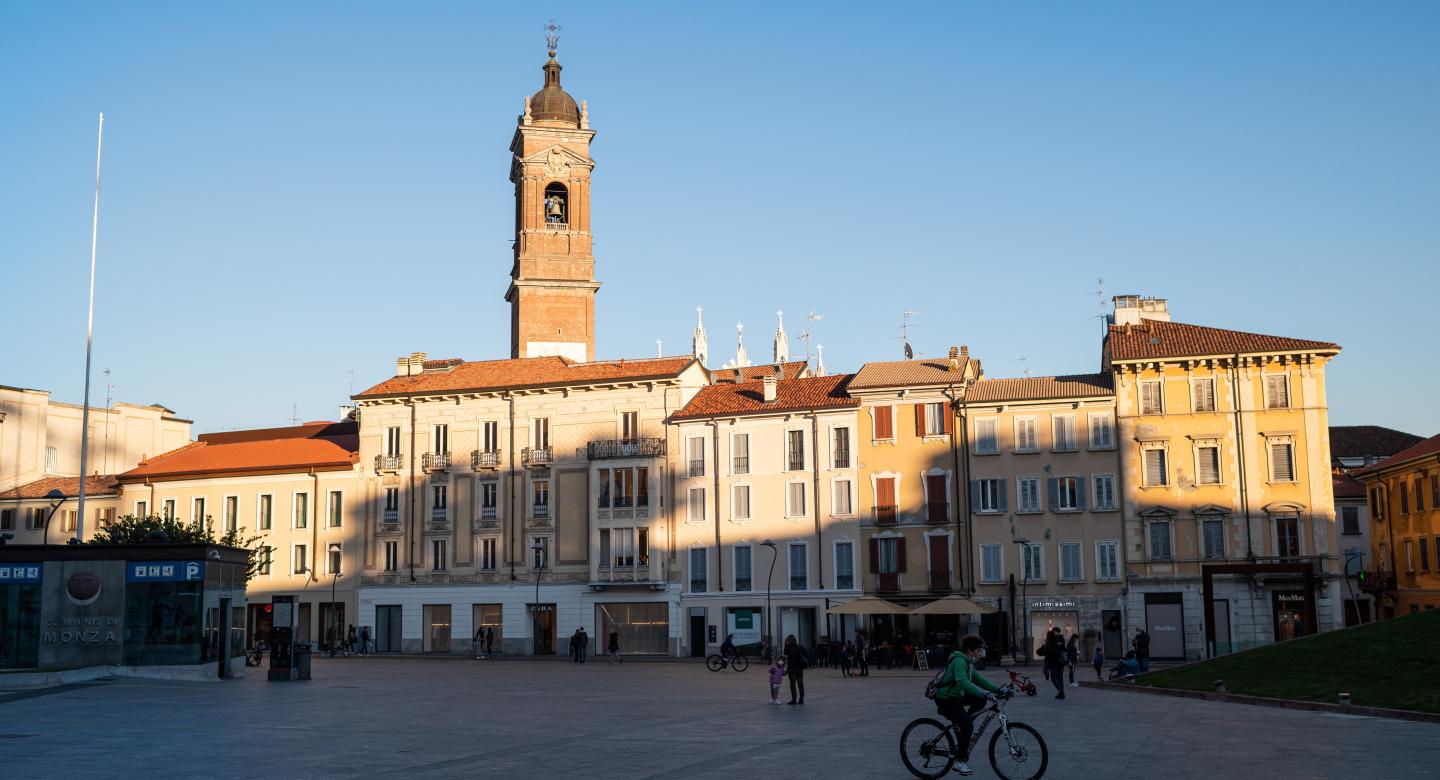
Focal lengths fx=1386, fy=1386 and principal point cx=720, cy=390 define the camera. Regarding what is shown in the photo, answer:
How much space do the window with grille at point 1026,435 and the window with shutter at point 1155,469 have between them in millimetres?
4799

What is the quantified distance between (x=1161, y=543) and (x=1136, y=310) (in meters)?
13.1

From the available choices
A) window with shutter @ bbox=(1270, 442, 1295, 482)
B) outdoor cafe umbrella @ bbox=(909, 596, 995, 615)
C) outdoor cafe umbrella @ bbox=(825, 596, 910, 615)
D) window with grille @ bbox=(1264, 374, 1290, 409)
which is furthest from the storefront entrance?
window with grille @ bbox=(1264, 374, 1290, 409)

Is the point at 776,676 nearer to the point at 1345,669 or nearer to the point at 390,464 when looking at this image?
the point at 1345,669

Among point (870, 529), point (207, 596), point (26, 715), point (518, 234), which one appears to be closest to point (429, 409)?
point (518, 234)

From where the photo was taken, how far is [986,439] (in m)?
63.2

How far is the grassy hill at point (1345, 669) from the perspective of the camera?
2967cm

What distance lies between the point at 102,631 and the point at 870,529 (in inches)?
1381

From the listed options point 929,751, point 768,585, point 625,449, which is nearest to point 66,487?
point 625,449

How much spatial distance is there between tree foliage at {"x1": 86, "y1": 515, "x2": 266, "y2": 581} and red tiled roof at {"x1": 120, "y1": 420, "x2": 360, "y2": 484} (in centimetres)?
304

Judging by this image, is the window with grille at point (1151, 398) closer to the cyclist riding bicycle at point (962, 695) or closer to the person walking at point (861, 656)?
the person walking at point (861, 656)

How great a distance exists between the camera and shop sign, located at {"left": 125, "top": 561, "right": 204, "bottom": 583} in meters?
40.5

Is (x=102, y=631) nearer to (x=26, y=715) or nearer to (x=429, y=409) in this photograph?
(x=26, y=715)

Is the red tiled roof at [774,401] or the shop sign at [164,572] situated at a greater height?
the red tiled roof at [774,401]

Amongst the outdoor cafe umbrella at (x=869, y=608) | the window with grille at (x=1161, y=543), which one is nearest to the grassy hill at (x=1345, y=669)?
the outdoor cafe umbrella at (x=869, y=608)
